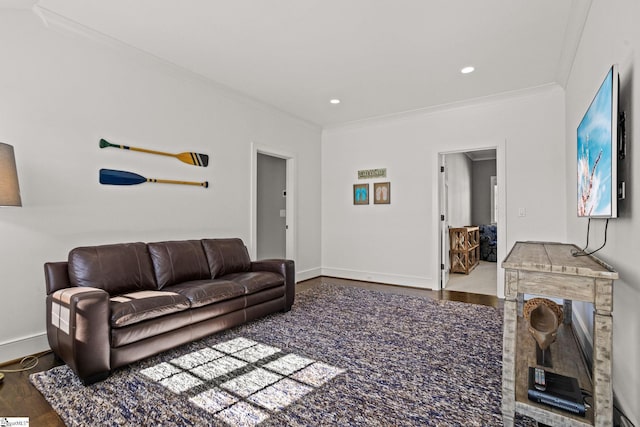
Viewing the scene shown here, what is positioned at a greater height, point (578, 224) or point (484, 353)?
point (578, 224)

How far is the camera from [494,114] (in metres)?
4.46

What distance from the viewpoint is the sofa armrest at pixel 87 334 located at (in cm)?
205

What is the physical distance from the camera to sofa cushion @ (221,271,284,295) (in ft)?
10.4

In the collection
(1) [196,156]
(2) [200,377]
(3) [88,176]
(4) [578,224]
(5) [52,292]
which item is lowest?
(2) [200,377]

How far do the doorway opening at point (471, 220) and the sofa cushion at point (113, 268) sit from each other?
391 cm

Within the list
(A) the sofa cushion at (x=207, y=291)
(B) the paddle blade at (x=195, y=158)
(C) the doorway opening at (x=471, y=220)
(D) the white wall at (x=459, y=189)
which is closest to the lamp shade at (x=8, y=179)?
(A) the sofa cushion at (x=207, y=291)

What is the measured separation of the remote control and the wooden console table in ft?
0.20

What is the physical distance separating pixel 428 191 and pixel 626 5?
3386 mm

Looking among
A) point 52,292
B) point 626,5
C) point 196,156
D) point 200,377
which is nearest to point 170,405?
point 200,377

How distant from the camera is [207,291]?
2.79 metres

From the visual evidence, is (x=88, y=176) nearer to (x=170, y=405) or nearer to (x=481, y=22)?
(x=170, y=405)

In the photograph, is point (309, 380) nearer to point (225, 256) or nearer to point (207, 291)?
point (207, 291)

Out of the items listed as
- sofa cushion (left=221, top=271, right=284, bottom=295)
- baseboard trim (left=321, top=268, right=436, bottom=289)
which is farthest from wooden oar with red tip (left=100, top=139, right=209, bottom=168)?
baseboard trim (left=321, top=268, right=436, bottom=289)

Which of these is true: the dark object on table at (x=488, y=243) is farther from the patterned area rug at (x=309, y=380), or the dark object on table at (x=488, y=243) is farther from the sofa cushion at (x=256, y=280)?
the sofa cushion at (x=256, y=280)
